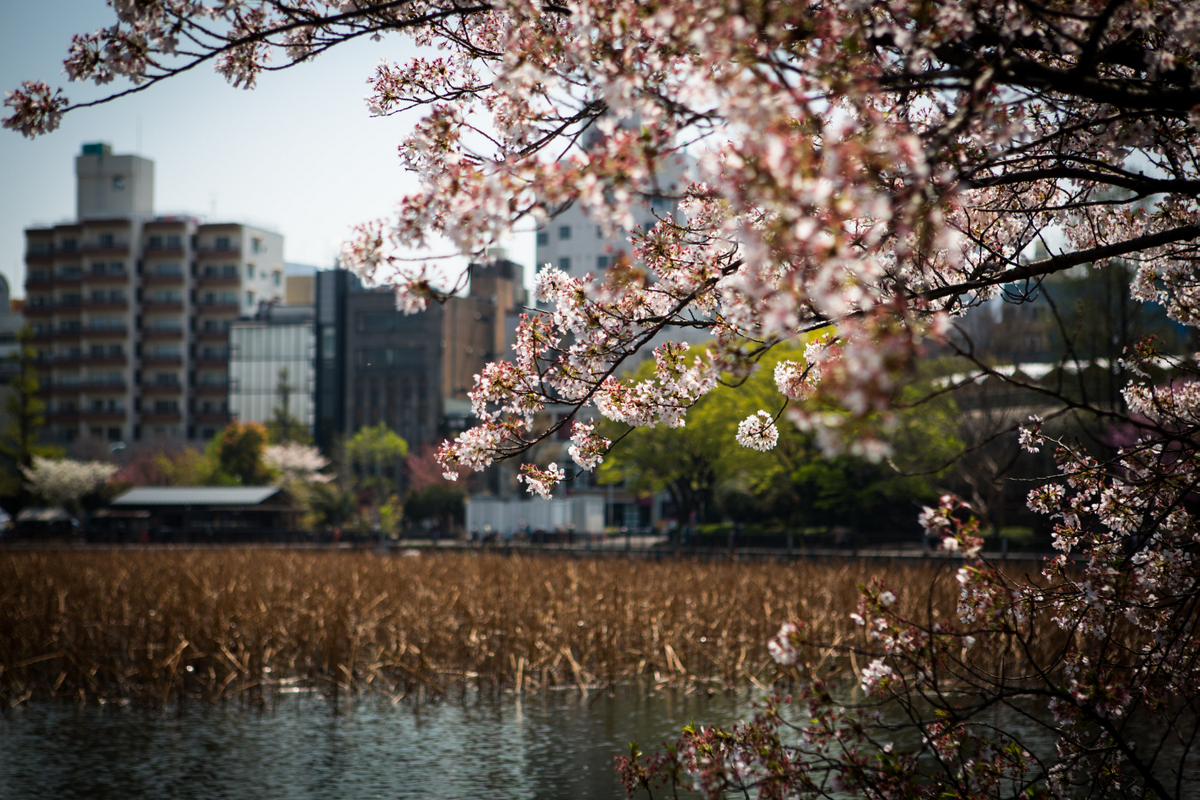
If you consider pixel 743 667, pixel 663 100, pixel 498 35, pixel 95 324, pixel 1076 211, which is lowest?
pixel 743 667

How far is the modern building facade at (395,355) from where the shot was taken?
88438 mm

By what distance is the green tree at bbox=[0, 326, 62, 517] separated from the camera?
61969mm

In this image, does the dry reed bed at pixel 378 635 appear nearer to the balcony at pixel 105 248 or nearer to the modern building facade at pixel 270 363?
the modern building facade at pixel 270 363

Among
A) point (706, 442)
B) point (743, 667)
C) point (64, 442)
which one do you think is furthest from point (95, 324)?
point (743, 667)

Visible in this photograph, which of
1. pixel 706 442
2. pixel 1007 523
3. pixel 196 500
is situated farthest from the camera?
pixel 196 500

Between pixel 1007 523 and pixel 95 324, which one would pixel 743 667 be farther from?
pixel 95 324

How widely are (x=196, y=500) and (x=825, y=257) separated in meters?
55.5

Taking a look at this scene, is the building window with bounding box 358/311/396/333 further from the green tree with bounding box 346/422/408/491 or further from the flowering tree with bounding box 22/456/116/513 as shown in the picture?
the flowering tree with bounding box 22/456/116/513

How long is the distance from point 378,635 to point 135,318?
286 feet

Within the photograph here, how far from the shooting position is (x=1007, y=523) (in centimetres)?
3788

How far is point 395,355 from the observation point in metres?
89.3

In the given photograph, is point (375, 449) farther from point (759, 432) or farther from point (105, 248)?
point (759, 432)

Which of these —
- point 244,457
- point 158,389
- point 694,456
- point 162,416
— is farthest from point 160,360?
point 694,456

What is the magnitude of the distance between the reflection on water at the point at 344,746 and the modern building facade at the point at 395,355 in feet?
247
